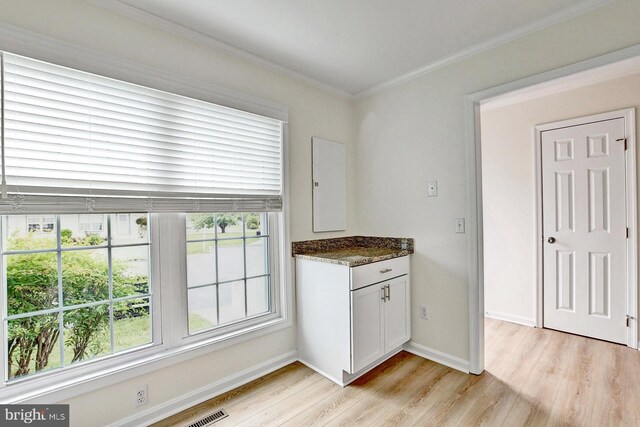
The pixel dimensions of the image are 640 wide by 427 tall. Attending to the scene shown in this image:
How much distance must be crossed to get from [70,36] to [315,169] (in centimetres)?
182

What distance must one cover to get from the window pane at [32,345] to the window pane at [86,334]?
0.15 feet

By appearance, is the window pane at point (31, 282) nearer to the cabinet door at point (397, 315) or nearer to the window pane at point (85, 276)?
the window pane at point (85, 276)

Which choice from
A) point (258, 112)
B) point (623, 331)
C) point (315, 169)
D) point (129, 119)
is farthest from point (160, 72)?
point (623, 331)

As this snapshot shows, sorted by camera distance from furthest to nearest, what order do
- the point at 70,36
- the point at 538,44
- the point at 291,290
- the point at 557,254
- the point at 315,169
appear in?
the point at 557,254 → the point at 315,169 → the point at 291,290 → the point at 538,44 → the point at 70,36

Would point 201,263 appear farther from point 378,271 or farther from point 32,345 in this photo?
point 378,271

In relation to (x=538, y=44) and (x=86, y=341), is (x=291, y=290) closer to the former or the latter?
(x=86, y=341)

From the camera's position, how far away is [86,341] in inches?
67.7

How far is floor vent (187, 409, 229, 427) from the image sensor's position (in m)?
1.80

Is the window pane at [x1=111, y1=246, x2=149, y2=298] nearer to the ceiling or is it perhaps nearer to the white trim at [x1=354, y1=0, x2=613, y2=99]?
the ceiling

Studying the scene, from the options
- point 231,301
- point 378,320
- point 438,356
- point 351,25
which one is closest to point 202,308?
point 231,301

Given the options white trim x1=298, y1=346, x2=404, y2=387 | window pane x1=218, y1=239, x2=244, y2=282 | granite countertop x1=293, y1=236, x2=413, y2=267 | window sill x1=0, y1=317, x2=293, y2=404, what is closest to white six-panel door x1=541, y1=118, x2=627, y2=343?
granite countertop x1=293, y1=236, x2=413, y2=267

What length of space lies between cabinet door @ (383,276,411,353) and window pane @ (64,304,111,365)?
1909 mm

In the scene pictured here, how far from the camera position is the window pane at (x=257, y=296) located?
2.41 metres

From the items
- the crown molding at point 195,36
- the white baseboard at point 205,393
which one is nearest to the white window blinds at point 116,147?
the crown molding at point 195,36
